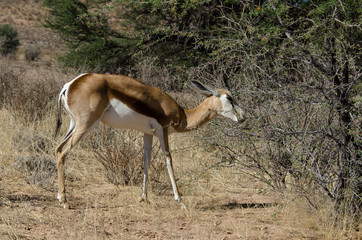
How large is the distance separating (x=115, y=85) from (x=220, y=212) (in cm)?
190

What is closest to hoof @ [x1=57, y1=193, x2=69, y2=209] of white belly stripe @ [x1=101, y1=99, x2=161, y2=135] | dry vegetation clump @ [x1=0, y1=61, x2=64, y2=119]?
white belly stripe @ [x1=101, y1=99, x2=161, y2=135]

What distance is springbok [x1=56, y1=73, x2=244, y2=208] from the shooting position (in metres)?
5.39

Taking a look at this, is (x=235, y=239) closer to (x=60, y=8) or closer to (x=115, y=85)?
(x=115, y=85)

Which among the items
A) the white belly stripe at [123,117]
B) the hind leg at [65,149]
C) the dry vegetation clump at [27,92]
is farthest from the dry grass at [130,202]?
the white belly stripe at [123,117]

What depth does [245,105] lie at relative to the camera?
6.08 metres

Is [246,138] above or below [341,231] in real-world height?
above

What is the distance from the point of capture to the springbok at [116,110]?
17.7 ft

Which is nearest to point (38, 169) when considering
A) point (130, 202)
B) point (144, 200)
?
point (130, 202)

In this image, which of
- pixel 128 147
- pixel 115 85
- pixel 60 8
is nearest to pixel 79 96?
pixel 115 85

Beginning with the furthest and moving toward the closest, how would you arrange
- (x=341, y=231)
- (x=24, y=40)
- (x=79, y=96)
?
(x=24, y=40) → (x=79, y=96) → (x=341, y=231)

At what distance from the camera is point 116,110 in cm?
549

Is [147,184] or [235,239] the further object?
[147,184]

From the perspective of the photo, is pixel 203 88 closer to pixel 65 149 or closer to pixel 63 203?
pixel 65 149

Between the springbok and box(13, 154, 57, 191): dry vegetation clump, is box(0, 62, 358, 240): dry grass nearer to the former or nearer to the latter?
A: box(13, 154, 57, 191): dry vegetation clump
